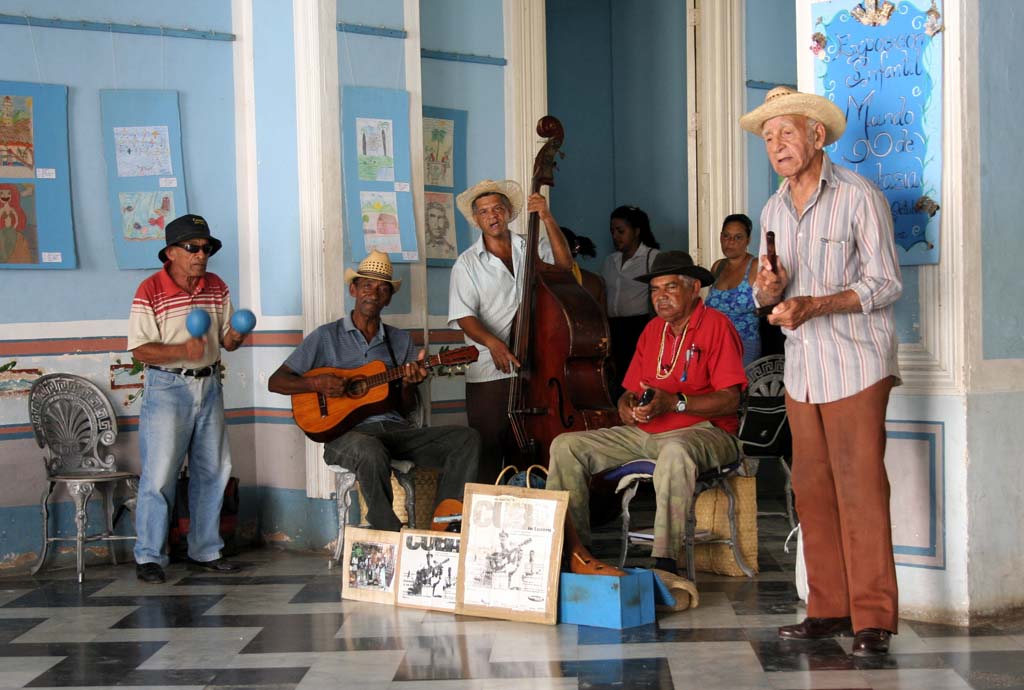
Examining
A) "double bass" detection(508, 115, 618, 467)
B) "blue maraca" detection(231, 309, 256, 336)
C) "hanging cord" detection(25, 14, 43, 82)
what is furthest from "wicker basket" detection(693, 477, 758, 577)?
"hanging cord" detection(25, 14, 43, 82)

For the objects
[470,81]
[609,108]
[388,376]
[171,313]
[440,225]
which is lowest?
[388,376]

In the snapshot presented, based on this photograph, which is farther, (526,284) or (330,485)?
(330,485)

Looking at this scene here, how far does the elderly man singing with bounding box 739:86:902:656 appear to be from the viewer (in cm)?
390

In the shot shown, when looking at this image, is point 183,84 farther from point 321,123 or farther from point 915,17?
point 915,17

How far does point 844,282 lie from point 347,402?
2482mm

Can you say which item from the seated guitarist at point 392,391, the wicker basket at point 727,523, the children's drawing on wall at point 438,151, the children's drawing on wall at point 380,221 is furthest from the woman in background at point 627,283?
the wicker basket at point 727,523

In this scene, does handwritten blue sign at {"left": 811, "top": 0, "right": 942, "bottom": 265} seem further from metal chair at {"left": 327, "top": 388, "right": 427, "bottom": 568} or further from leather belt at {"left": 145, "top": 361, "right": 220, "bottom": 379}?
leather belt at {"left": 145, "top": 361, "right": 220, "bottom": 379}

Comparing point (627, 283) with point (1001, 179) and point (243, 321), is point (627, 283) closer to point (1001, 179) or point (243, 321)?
point (243, 321)

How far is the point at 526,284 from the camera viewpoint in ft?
17.9

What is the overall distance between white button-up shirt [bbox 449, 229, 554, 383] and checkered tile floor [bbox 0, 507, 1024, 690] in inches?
50.0

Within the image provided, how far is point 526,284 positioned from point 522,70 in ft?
5.88

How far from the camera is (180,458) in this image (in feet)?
18.7

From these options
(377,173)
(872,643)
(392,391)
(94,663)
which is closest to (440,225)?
(377,173)

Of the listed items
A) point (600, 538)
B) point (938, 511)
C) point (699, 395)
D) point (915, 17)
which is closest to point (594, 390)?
point (699, 395)
